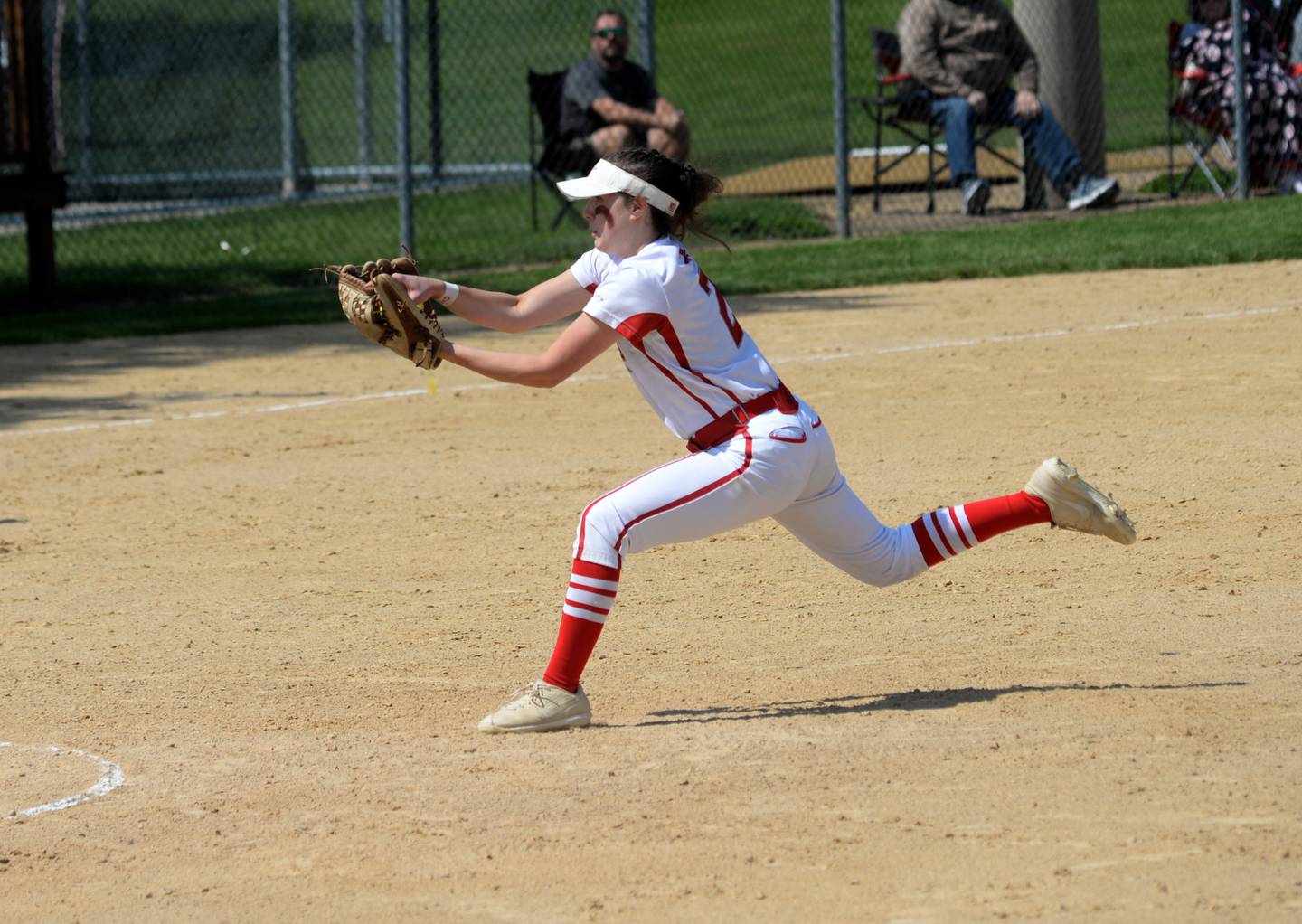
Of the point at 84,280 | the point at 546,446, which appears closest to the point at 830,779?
the point at 546,446

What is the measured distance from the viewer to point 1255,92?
16109mm

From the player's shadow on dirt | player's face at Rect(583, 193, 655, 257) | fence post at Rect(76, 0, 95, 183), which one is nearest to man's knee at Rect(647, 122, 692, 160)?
fence post at Rect(76, 0, 95, 183)

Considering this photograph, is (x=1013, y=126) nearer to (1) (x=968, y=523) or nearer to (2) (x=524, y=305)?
(1) (x=968, y=523)

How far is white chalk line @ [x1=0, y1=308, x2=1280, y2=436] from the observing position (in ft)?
32.8

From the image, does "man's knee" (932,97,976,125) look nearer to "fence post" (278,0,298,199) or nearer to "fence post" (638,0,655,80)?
"fence post" (638,0,655,80)

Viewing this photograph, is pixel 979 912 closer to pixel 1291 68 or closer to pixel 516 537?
pixel 516 537

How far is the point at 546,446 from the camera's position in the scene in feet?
29.7

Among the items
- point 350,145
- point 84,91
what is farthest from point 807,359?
point 350,145

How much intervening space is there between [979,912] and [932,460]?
4.76m

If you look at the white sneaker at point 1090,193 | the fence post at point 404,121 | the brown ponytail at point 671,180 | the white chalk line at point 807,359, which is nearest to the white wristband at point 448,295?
the brown ponytail at point 671,180

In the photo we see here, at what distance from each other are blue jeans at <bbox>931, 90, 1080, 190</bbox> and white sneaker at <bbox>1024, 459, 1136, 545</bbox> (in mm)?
10883

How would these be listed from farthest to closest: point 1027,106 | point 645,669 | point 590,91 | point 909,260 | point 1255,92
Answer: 1. point 1255,92
2. point 1027,106
3. point 590,91
4. point 909,260
5. point 645,669

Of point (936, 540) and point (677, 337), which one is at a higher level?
point (677, 337)

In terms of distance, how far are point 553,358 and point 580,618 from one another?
2.20ft
